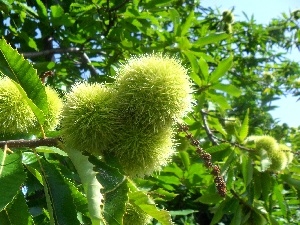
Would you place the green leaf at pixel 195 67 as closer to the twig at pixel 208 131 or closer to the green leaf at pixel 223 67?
the green leaf at pixel 223 67

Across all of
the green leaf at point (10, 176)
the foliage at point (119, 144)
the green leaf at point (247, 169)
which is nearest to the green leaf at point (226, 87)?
the foliage at point (119, 144)

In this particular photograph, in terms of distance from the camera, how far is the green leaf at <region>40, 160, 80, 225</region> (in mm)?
1058

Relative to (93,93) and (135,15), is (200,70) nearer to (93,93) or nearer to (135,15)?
(135,15)

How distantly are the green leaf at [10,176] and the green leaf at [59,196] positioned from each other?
8cm

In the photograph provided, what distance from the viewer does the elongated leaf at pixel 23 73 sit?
3.77 feet

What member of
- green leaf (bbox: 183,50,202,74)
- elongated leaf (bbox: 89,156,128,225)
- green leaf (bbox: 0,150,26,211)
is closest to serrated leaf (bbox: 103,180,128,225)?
elongated leaf (bbox: 89,156,128,225)

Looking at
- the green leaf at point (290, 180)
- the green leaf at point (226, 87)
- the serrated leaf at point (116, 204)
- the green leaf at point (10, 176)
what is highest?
the green leaf at point (226, 87)

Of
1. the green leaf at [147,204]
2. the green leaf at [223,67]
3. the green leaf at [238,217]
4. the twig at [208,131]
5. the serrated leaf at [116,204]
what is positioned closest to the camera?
the serrated leaf at [116,204]

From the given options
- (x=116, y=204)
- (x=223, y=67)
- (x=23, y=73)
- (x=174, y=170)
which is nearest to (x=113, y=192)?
(x=116, y=204)

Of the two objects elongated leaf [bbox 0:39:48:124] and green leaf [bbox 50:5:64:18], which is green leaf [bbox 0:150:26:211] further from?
green leaf [bbox 50:5:64:18]

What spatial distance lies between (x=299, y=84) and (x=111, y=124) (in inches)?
160

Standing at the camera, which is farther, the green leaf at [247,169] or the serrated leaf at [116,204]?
the green leaf at [247,169]

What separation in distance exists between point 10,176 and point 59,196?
0.44ft

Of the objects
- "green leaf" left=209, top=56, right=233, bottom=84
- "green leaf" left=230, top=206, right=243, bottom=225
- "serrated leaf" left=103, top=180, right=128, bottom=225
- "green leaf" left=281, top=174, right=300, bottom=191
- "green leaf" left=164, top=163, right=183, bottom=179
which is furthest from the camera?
"green leaf" left=164, top=163, right=183, bottom=179
